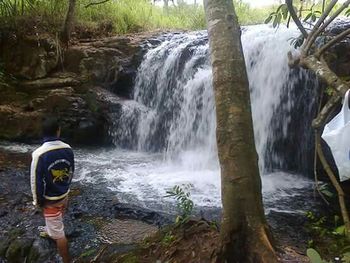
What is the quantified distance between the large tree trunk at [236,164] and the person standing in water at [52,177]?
1.51m

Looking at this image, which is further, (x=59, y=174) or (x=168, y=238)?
(x=59, y=174)

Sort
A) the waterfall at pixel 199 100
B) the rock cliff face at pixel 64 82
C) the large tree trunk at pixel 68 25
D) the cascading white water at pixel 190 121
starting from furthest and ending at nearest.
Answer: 1. the large tree trunk at pixel 68 25
2. the rock cliff face at pixel 64 82
3. the waterfall at pixel 199 100
4. the cascading white water at pixel 190 121

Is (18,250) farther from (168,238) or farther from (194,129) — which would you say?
(194,129)

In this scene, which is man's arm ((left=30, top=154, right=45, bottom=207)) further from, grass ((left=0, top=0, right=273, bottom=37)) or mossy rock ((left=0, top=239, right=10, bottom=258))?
grass ((left=0, top=0, right=273, bottom=37))

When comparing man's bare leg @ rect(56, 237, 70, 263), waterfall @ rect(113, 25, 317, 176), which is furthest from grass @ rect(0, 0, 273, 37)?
man's bare leg @ rect(56, 237, 70, 263)

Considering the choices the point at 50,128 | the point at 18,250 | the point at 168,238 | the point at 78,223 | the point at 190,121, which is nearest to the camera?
the point at 168,238

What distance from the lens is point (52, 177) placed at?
341 centimetres

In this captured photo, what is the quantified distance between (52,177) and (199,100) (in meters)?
5.22

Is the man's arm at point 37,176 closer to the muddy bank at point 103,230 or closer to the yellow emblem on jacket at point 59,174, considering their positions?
the yellow emblem on jacket at point 59,174

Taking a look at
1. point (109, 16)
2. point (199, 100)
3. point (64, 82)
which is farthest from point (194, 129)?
point (109, 16)

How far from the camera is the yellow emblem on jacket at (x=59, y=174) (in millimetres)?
3423

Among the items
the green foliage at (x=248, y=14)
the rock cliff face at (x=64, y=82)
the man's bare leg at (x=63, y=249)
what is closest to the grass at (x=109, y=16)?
the green foliage at (x=248, y=14)

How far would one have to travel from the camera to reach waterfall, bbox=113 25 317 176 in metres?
7.23

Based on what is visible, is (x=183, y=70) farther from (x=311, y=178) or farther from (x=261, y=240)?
(x=261, y=240)
